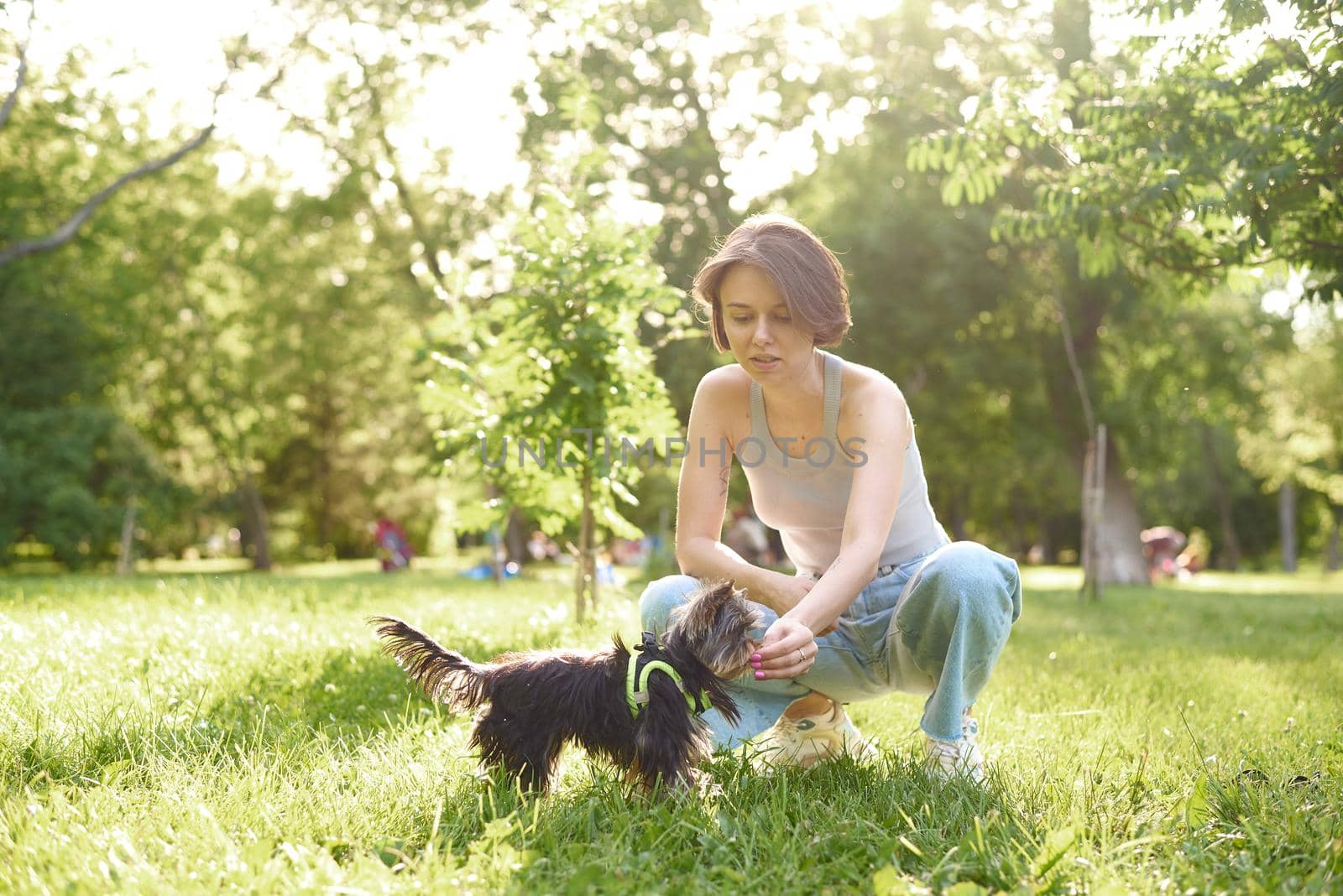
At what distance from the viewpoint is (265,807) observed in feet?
8.68

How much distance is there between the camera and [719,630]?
2.78m

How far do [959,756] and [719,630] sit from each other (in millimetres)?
956

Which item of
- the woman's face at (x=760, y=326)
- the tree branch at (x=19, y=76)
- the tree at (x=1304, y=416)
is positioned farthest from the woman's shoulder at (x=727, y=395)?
the tree at (x=1304, y=416)

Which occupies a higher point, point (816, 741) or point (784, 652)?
point (784, 652)

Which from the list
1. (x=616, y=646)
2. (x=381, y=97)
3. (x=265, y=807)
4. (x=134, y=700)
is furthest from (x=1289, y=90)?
(x=381, y=97)

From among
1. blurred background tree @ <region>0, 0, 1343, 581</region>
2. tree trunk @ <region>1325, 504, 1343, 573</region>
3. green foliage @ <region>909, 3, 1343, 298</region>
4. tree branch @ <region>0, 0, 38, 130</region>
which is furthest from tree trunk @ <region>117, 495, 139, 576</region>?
tree trunk @ <region>1325, 504, 1343, 573</region>

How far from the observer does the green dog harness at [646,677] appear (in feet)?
8.92

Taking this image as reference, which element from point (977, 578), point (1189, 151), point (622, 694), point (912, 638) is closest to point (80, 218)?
point (1189, 151)

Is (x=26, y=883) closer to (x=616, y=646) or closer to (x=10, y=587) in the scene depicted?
(x=616, y=646)

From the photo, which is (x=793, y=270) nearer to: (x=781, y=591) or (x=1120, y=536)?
(x=781, y=591)

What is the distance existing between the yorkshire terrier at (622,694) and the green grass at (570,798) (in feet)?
0.40

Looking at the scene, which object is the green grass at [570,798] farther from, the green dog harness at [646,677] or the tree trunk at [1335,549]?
the tree trunk at [1335,549]

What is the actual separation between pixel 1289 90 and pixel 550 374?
4408 mm

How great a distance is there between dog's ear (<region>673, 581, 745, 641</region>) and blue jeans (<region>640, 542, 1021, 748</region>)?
0.25 m
